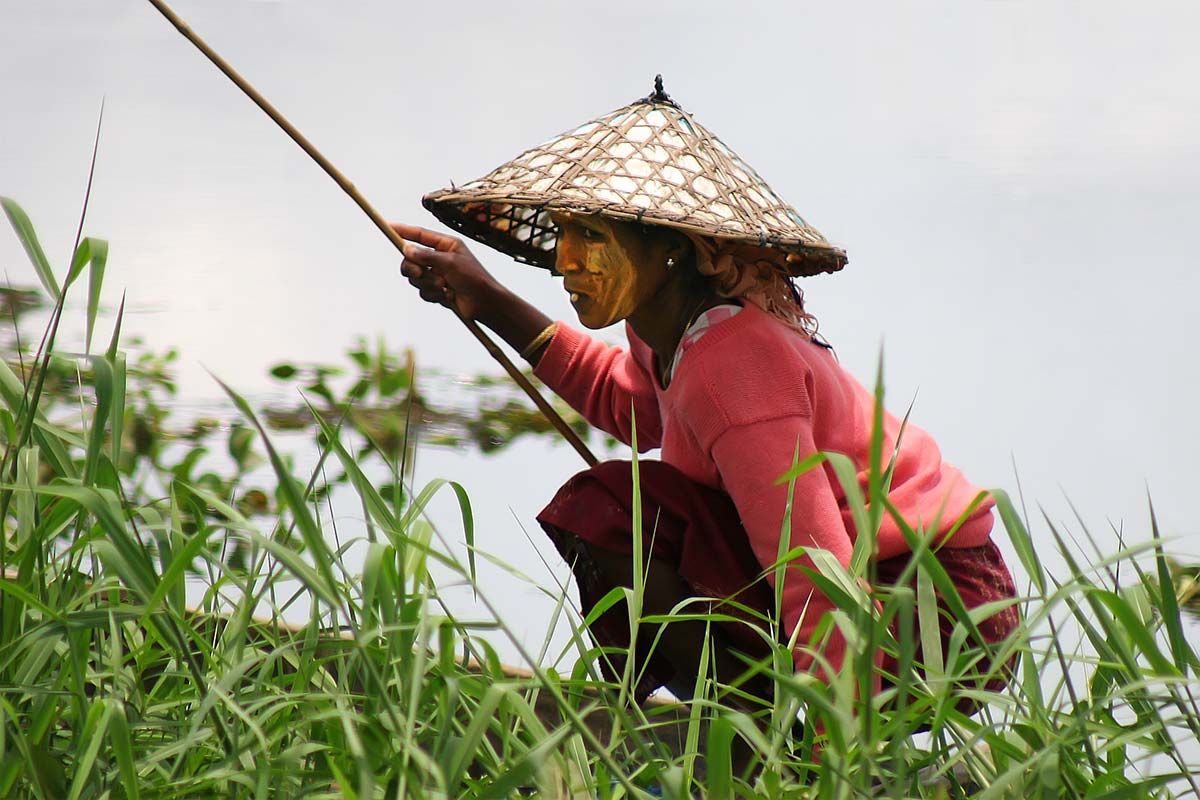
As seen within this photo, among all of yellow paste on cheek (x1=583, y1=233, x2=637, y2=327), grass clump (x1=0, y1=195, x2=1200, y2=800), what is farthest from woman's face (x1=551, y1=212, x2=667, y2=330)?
grass clump (x1=0, y1=195, x2=1200, y2=800)

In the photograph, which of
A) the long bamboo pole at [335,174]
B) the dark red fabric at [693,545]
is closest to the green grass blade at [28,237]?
the long bamboo pole at [335,174]

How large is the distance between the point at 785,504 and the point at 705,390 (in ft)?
0.55

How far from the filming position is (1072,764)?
104 centimetres

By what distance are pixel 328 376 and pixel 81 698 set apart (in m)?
1.43

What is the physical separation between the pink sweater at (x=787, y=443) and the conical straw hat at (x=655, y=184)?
120 mm

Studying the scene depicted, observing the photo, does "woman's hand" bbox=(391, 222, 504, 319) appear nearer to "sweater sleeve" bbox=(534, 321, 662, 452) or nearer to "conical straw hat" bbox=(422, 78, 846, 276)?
"conical straw hat" bbox=(422, 78, 846, 276)

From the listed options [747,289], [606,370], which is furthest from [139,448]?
[747,289]

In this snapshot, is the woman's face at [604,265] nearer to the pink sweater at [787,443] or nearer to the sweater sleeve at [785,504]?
the pink sweater at [787,443]

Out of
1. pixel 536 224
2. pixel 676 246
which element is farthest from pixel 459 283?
pixel 676 246

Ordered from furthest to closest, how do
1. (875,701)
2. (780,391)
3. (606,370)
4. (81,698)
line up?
(606,370)
(780,391)
(81,698)
(875,701)

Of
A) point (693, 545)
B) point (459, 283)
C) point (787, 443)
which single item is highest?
point (459, 283)

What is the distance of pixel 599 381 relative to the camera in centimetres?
201

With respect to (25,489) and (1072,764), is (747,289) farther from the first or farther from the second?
(25,489)

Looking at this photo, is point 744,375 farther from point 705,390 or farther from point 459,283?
point 459,283
